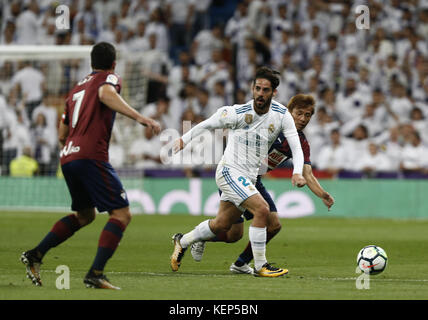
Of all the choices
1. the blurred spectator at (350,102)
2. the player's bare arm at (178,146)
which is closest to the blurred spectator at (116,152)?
the blurred spectator at (350,102)

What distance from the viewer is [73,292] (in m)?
7.84

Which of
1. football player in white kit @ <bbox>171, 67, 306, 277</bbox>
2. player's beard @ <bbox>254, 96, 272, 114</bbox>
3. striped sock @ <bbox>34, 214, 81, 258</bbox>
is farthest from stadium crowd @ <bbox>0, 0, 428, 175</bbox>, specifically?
striped sock @ <bbox>34, 214, 81, 258</bbox>

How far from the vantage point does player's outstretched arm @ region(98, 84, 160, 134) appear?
25.7 feet

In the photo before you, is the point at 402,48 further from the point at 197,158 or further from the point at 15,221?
the point at 15,221

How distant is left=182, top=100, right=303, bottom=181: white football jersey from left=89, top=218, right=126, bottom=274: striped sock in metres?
1.83

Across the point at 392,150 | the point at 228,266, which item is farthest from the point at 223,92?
the point at 228,266

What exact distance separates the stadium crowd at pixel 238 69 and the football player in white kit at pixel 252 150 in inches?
463

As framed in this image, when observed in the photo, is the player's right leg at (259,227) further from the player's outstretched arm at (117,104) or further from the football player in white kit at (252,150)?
the player's outstretched arm at (117,104)

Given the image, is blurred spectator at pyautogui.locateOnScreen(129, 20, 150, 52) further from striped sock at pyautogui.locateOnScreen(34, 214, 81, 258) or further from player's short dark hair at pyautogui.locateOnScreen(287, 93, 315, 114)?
striped sock at pyautogui.locateOnScreen(34, 214, 81, 258)

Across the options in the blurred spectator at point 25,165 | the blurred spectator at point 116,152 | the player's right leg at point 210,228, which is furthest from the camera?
the blurred spectator at point 25,165

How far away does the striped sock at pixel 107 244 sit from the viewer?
805 cm

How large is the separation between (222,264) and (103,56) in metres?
3.95

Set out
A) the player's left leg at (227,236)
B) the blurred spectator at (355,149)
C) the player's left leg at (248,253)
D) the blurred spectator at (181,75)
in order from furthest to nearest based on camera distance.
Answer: the blurred spectator at (181,75) → the blurred spectator at (355,149) → the player's left leg at (227,236) → the player's left leg at (248,253)
